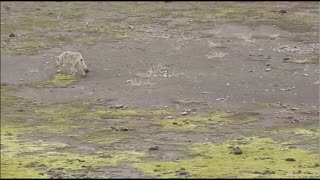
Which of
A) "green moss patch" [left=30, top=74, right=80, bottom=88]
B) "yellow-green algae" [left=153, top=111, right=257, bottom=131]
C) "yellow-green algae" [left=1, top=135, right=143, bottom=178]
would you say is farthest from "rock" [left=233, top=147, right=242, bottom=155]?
"green moss patch" [left=30, top=74, right=80, bottom=88]

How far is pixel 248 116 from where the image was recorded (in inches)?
947

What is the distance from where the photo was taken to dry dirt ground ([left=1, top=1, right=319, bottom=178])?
58.3 feet

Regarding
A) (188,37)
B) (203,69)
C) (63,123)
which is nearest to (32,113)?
(63,123)

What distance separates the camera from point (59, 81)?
31.2 m

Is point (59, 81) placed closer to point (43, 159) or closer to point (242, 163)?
point (43, 159)

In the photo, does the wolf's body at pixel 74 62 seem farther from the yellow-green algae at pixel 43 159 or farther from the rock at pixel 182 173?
the rock at pixel 182 173

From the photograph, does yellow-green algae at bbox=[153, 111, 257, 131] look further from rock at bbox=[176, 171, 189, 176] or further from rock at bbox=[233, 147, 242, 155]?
rock at bbox=[176, 171, 189, 176]

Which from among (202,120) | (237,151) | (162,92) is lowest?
(162,92)

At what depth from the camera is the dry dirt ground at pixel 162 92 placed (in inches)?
699

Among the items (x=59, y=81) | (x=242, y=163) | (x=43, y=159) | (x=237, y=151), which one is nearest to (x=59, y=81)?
(x=59, y=81)

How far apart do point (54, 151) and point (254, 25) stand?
26.3 metres

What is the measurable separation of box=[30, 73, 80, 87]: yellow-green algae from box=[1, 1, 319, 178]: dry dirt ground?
43 millimetres

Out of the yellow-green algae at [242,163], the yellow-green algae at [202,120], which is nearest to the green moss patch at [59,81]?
the yellow-green algae at [202,120]

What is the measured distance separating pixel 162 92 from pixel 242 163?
11.0m
